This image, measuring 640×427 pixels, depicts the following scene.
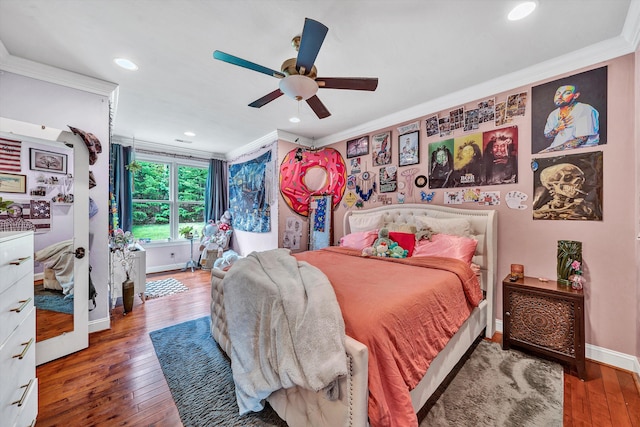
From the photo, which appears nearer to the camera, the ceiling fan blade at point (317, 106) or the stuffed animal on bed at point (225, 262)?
the ceiling fan blade at point (317, 106)

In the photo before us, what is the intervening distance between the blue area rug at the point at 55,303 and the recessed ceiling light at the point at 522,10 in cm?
403

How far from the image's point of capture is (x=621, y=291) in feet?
6.40

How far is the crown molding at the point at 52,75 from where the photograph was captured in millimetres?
A: 2109

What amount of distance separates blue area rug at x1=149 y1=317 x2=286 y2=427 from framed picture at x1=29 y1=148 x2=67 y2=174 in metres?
1.78

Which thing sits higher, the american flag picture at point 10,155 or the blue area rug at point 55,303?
the american flag picture at point 10,155

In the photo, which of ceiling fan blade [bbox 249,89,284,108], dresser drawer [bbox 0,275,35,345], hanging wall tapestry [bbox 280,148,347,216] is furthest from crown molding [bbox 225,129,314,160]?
dresser drawer [bbox 0,275,35,345]

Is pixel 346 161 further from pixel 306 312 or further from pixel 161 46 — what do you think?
pixel 306 312

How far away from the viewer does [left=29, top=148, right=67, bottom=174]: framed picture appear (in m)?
2.03

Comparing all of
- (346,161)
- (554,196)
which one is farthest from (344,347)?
(346,161)

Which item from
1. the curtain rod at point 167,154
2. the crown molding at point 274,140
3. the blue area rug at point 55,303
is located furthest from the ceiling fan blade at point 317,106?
the curtain rod at point 167,154

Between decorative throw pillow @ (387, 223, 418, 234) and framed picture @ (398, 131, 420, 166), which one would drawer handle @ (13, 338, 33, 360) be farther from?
Result: framed picture @ (398, 131, 420, 166)

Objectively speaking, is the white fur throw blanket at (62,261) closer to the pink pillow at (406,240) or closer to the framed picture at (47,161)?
the framed picture at (47,161)

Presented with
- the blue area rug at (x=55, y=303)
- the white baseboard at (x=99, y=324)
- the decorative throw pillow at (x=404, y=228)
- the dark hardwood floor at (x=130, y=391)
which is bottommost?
the dark hardwood floor at (x=130, y=391)

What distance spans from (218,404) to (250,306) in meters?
0.71
